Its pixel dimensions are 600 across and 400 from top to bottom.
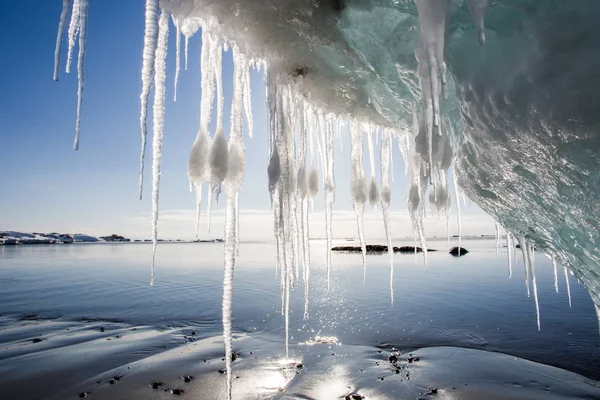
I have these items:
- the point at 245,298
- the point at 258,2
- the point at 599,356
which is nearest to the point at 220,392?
the point at 258,2

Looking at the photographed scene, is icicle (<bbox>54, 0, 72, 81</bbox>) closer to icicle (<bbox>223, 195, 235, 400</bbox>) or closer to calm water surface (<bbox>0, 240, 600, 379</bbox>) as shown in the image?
icicle (<bbox>223, 195, 235, 400</bbox>)

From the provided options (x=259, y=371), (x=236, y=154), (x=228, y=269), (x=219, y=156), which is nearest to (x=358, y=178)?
(x=236, y=154)

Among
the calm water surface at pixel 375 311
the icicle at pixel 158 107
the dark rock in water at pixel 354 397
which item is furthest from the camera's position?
the calm water surface at pixel 375 311

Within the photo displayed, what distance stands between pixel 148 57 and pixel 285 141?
1.31 meters

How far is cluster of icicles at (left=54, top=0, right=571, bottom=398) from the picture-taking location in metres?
1.74

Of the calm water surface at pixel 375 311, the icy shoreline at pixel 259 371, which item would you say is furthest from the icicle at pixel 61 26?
the calm water surface at pixel 375 311

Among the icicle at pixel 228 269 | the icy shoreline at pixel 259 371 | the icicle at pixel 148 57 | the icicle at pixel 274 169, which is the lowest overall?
the icy shoreline at pixel 259 371

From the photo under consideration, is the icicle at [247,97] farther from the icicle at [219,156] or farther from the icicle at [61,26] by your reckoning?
the icicle at [61,26]

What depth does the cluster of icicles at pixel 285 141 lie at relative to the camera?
1740mm

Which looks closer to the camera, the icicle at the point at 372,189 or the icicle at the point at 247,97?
the icicle at the point at 247,97

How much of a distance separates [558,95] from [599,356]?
876cm

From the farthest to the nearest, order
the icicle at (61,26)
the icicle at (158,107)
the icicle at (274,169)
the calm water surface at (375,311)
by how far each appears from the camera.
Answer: the calm water surface at (375,311), the icicle at (274,169), the icicle at (158,107), the icicle at (61,26)

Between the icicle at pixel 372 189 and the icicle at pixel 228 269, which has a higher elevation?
the icicle at pixel 372 189

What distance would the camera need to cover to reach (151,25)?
5.72 ft
